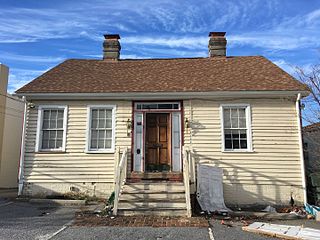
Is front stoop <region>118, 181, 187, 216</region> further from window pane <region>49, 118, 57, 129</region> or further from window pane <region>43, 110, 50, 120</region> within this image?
window pane <region>43, 110, 50, 120</region>

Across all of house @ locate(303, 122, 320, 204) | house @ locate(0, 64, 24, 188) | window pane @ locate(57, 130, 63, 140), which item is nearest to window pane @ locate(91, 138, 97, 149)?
window pane @ locate(57, 130, 63, 140)

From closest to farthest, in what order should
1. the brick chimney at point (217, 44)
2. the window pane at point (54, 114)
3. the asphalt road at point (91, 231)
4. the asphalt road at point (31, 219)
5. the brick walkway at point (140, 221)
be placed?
1. the asphalt road at point (91, 231)
2. the asphalt road at point (31, 219)
3. the brick walkway at point (140, 221)
4. the window pane at point (54, 114)
5. the brick chimney at point (217, 44)

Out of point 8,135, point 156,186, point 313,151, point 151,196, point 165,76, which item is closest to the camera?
point 151,196

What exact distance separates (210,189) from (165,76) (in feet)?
16.3

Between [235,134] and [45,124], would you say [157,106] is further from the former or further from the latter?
[45,124]

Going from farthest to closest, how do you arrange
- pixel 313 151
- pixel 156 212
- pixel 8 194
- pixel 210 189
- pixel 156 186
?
pixel 8 194 → pixel 313 151 → pixel 210 189 → pixel 156 186 → pixel 156 212

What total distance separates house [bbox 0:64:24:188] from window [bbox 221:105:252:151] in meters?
11.5

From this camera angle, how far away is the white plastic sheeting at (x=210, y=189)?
9250mm

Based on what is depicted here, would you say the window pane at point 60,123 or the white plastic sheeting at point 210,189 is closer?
the white plastic sheeting at point 210,189

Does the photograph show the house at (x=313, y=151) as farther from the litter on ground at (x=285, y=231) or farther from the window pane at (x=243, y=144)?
the litter on ground at (x=285, y=231)

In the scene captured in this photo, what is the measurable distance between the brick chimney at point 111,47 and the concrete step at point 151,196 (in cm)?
737

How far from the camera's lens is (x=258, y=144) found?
1038 cm


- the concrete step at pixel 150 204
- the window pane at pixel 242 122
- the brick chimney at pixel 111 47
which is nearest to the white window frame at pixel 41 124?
the concrete step at pixel 150 204

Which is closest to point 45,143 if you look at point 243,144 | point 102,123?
point 102,123
